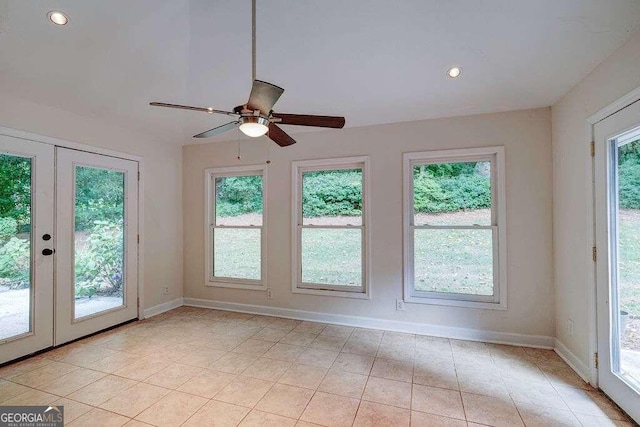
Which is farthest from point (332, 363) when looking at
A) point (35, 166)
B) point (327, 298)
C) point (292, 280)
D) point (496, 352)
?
point (35, 166)

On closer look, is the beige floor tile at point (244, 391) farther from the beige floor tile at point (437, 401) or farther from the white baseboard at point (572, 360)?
the white baseboard at point (572, 360)

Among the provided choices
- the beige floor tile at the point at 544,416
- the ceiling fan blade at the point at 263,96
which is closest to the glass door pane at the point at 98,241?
the ceiling fan blade at the point at 263,96

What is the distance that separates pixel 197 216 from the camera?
4496 mm

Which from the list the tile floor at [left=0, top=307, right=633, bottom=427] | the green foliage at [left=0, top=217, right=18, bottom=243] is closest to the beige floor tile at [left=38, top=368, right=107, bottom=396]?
the tile floor at [left=0, top=307, right=633, bottom=427]

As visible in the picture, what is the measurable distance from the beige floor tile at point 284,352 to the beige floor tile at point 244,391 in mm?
415

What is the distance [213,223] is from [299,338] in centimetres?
223

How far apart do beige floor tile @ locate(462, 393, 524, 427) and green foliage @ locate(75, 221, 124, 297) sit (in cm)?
396

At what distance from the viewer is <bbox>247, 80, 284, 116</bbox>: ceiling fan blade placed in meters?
1.55

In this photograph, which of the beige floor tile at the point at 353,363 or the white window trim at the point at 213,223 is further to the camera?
the white window trim at the point at 213,223

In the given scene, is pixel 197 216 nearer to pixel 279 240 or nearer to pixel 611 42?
pixel 279 240

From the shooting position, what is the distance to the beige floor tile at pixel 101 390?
2176 mm

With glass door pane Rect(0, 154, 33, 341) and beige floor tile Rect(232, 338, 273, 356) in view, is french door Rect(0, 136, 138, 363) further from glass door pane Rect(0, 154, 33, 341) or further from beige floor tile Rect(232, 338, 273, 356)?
beige floor tile Rect(232, 338, 273, 356)

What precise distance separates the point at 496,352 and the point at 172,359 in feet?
10.4

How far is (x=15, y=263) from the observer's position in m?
2.76
